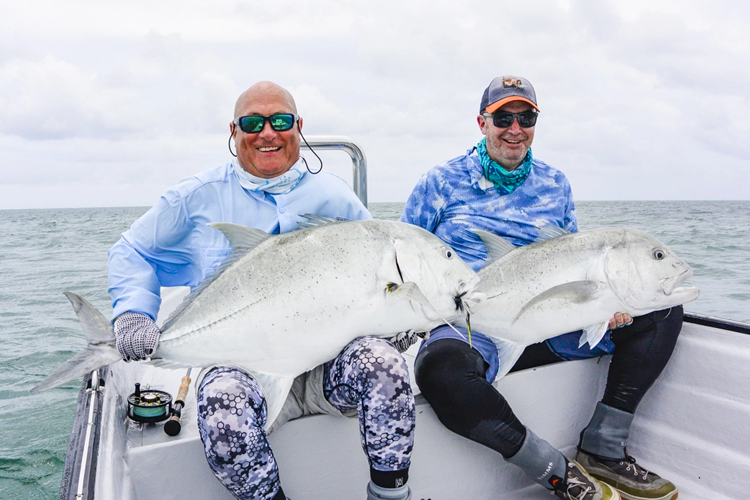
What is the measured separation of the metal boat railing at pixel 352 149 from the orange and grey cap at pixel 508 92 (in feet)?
2.56

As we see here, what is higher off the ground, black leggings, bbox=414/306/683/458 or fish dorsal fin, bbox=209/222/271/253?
fish dorsal fin, bbox=209/222/271/253

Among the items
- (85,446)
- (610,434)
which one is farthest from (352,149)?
(85,446)

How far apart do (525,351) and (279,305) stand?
1475mm

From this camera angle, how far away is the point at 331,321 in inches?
76.0

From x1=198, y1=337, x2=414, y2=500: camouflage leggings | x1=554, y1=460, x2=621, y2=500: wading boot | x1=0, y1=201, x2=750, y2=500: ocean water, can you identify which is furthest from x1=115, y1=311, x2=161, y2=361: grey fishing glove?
x1=0, y1=201, x2=750, y2=500: ocean water

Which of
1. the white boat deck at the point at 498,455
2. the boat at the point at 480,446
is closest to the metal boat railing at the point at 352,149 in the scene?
the boat at the point at 480,446

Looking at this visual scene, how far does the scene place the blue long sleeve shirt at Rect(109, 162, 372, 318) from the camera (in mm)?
2369

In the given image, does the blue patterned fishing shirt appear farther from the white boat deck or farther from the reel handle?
the reel handle

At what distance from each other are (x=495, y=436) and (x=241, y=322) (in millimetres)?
1174

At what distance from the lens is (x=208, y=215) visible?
7.95ft

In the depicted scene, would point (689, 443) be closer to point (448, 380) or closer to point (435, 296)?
point (448, 380)

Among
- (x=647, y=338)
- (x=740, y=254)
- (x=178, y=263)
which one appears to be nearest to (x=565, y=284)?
(x=647, y=338)

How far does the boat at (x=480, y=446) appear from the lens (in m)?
2.13

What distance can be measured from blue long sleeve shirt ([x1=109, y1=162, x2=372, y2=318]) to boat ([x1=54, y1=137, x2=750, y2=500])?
492mm
